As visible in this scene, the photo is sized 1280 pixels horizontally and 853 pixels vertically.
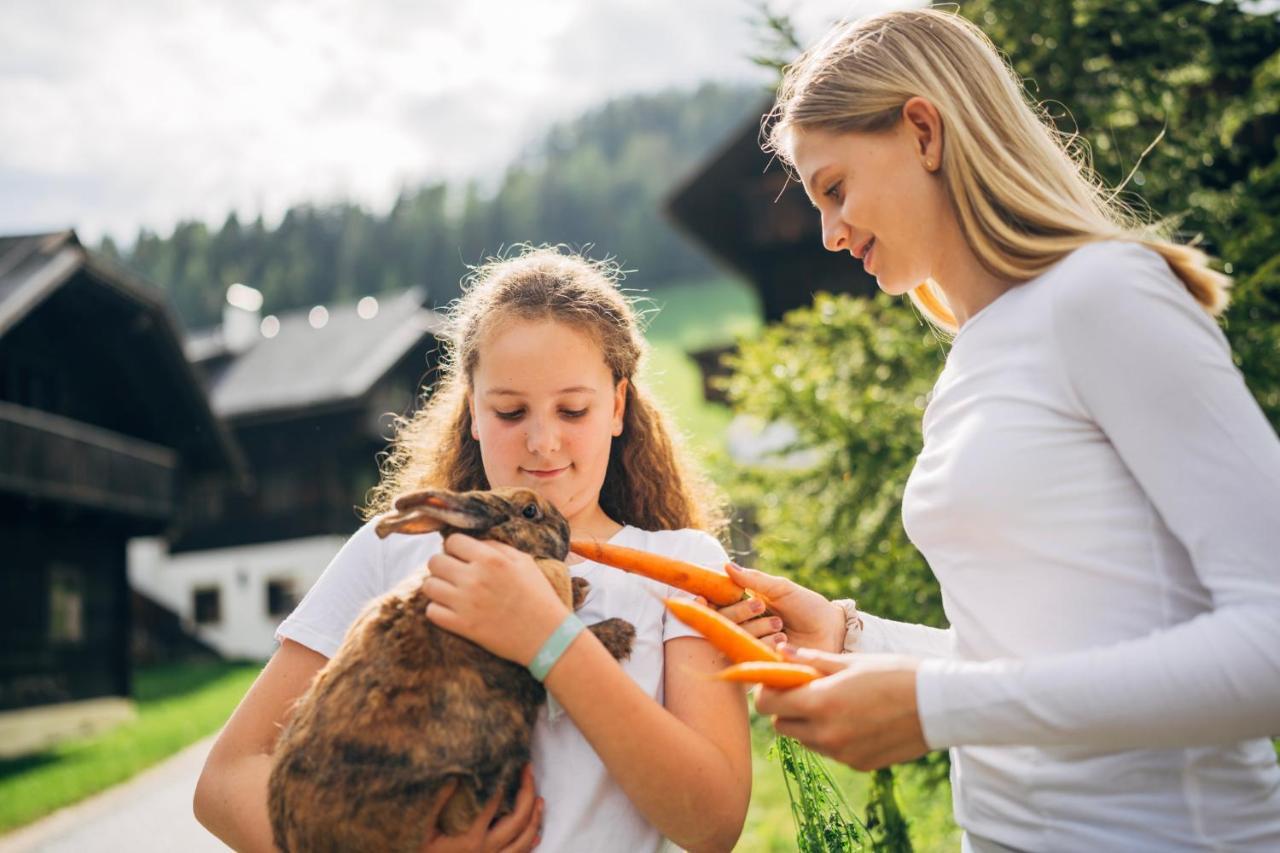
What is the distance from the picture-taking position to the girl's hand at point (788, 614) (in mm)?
2480

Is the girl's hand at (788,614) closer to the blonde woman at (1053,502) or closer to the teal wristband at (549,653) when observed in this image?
the blonde woman at (1053,502)

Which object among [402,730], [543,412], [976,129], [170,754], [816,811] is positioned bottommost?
[170,754]

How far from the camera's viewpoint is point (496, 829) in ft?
7.06

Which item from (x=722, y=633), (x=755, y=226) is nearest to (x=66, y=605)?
Result: (x=755, y=226)

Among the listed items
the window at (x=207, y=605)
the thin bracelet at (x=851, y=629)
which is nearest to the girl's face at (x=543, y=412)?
the thin bracelet at (x=851, y=629)

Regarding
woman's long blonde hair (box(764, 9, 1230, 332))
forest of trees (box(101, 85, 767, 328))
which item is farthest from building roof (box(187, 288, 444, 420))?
woman's long blonde hair (box(764, 9, 1230, 332))

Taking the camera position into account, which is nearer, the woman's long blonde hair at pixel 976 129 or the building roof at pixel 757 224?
the woman's long blonde hair at pixel 976 129

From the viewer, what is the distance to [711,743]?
89.1 inches

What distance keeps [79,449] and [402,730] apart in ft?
67.6

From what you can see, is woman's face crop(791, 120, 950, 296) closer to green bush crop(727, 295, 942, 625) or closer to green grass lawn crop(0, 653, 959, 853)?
green grass lawn crop(0, 653, 959, 853)

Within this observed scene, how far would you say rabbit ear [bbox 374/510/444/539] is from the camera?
2.14 metres

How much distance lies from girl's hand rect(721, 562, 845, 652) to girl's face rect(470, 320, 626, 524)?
1.66 feet

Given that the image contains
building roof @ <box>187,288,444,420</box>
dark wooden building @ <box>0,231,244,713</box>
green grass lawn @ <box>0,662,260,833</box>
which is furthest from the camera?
building roof @ <box>187,288,444,420</box>

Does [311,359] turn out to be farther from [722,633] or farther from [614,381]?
[722,633]
